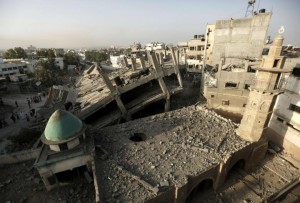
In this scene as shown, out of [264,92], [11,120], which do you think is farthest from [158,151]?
[11,120]

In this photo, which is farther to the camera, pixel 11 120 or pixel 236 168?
pixel 11 120

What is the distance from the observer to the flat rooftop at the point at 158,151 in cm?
1104

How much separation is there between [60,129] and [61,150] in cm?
174

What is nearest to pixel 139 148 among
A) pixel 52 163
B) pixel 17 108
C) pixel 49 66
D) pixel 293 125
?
pixel 52 163

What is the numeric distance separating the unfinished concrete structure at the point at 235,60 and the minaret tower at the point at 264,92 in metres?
9.33

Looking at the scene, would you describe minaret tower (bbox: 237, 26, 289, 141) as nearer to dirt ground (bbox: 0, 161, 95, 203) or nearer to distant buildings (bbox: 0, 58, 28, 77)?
dirt ground (bbox: 0, 161, 95, 203)

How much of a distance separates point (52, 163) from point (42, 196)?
11.0 feet

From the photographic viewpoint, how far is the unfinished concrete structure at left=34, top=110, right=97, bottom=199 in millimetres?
12641

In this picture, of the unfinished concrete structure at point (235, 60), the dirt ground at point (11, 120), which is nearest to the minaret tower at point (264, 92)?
the unfinished concrete structure at point (235, 60)

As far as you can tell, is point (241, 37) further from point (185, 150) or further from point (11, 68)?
point (11, 68)

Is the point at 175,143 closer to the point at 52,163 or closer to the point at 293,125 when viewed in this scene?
the point at 52,163

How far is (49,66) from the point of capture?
177ft

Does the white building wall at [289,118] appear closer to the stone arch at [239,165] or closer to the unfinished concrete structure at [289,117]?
the unfinished concrete structure at [289,117]

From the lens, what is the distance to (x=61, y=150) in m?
13.4
